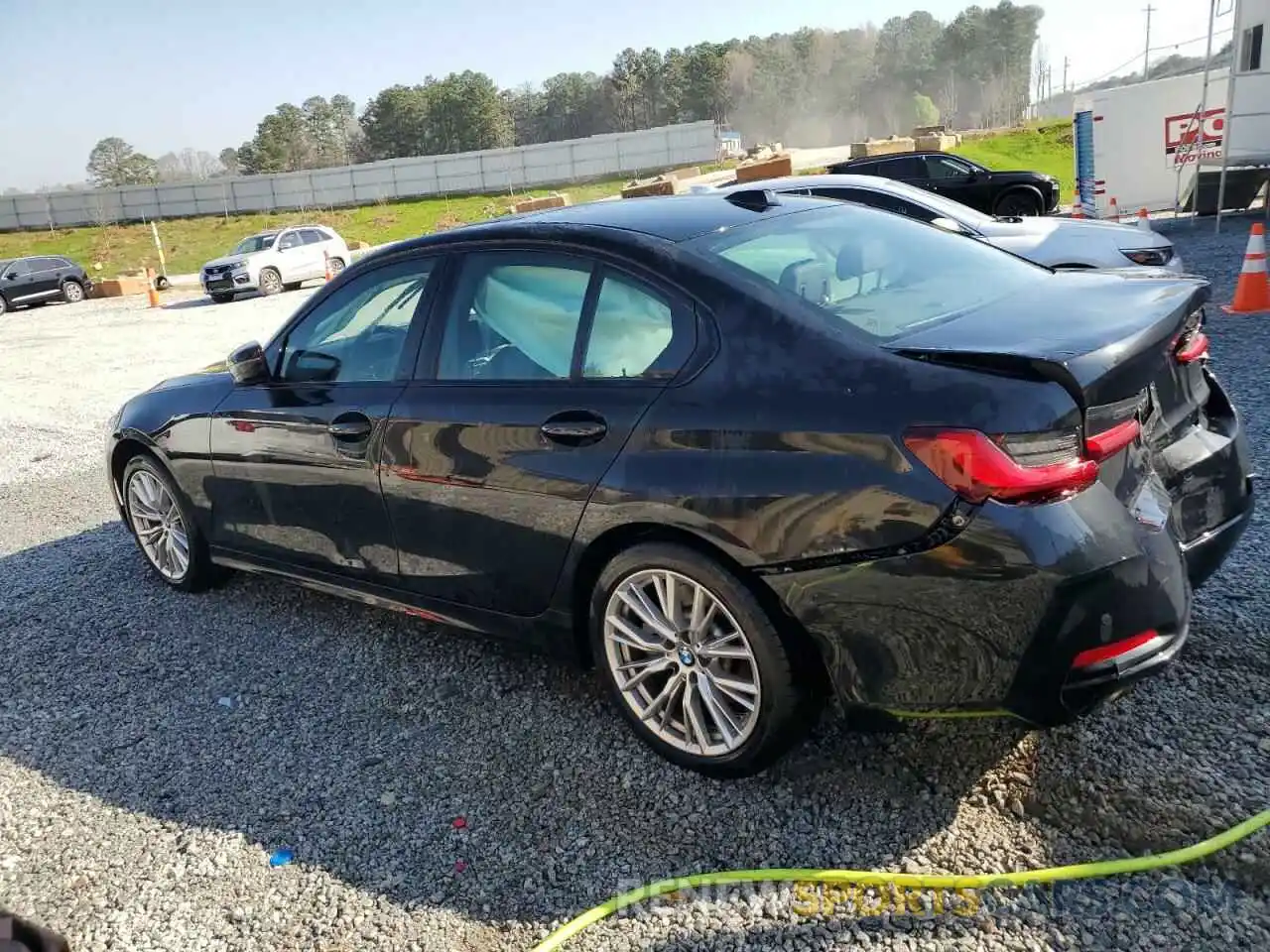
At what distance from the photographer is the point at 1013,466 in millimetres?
2250

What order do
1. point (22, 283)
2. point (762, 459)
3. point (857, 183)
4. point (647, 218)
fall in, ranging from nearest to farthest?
1. point (762, 459)
2. point (647, 218)
3. point (857, 183)
4. point (22, 283)

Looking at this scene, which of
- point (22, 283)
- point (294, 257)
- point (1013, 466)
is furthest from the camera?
point (22, 283)

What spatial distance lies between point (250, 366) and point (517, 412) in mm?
1591

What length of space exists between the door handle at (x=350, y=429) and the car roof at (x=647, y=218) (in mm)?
695

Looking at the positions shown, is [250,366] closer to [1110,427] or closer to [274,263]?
[1110,427]

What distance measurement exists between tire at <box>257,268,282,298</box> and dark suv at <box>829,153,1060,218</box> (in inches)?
587

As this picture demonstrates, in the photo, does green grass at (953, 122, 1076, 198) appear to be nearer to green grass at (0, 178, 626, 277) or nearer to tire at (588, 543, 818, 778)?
green grass at (0, 178, 626, 277)

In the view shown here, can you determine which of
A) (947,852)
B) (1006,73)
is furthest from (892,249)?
(1006,73)

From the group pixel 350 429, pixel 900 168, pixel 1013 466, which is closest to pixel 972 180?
pixel 900 168

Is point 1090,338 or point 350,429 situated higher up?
point 1090,338

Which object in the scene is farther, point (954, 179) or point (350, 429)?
point (954, 179)

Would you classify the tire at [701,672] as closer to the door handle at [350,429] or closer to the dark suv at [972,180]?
the door handle at [350,429]

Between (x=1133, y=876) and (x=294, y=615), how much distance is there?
11.5ft

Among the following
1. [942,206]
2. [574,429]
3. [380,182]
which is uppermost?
[380,182]
